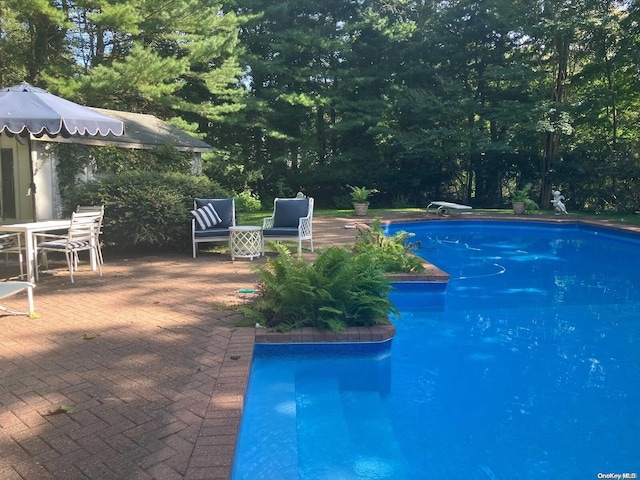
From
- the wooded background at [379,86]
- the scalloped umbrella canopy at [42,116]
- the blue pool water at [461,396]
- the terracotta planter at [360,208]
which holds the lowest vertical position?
the blue pool water at [461,396]

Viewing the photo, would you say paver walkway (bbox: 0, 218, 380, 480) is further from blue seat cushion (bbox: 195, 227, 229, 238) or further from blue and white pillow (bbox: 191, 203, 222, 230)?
blue and white pillow (bbox: 191, 203, 222, 230)

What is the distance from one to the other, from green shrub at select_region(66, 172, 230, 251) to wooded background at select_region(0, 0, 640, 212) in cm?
664

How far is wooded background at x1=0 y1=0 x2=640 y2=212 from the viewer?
52.2 ft

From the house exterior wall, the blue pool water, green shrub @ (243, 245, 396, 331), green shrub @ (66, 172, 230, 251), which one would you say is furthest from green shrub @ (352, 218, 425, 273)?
the house exterior wall

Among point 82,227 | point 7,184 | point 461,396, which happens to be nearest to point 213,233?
point 82,227

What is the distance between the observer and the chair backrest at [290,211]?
8.79 metres

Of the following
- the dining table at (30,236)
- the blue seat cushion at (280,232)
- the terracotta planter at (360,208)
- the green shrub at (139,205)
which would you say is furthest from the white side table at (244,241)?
the terracotta planter at (360,208)

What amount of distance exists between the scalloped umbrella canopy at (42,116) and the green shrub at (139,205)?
1.52 metres

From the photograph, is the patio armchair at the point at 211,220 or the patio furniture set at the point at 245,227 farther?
the patio armchair at the point at 211,220

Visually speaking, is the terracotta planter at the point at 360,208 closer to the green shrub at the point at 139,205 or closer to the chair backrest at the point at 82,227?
the green shrub at the point at 139,205

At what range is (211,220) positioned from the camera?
847 centimetres

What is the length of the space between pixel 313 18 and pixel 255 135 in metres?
5.66

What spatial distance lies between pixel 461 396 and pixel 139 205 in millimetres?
6080

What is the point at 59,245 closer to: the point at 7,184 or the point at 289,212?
the point at 289,212
